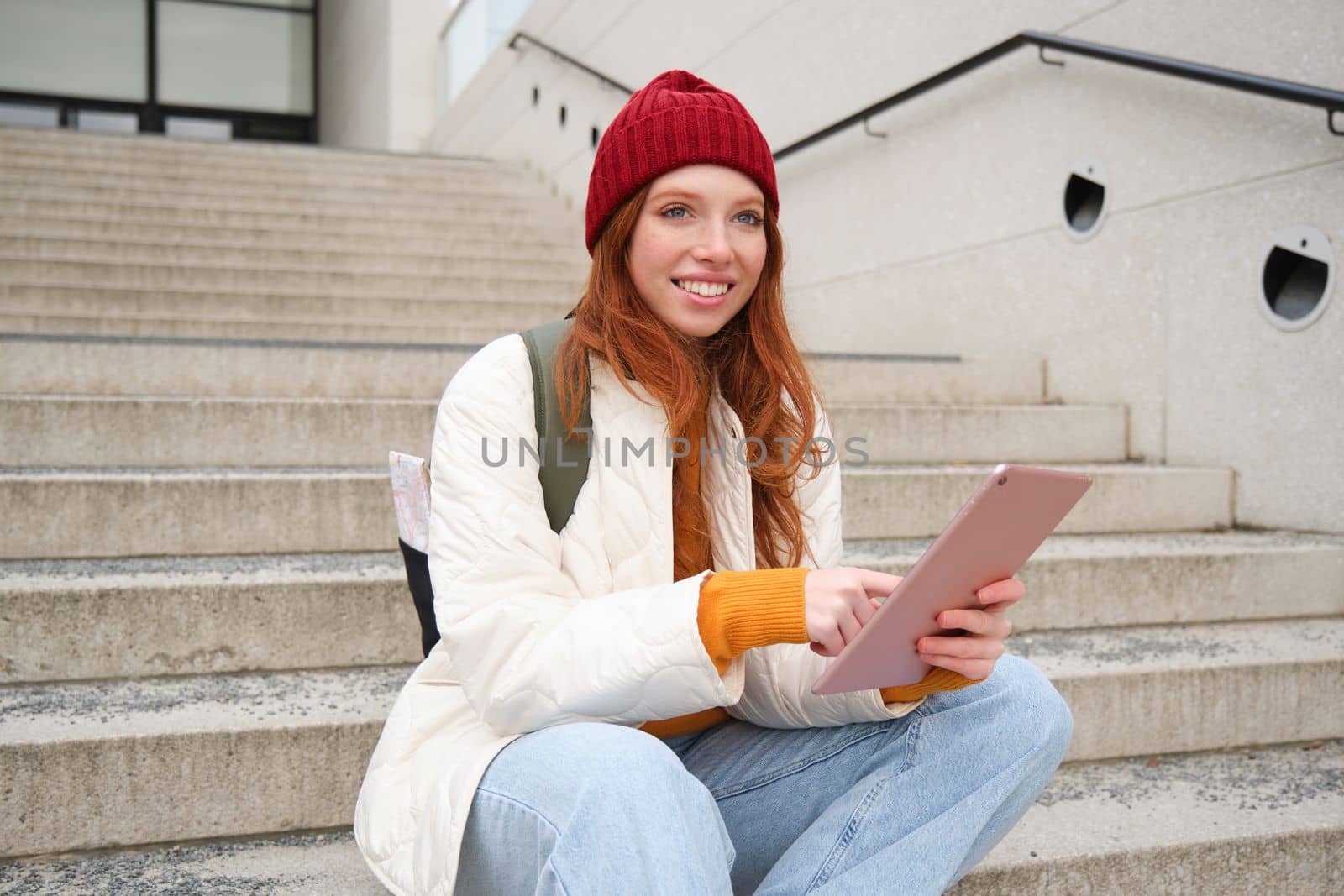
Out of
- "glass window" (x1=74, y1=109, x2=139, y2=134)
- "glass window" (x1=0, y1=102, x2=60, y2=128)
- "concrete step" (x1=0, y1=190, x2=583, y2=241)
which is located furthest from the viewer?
"glass window" (x1=74, y1=109, x2=139, y2=134)

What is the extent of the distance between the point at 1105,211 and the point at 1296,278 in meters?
0.68

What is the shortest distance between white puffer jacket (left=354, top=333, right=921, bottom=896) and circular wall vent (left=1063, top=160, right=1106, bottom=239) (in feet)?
8.15

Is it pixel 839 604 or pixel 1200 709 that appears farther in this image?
pixel 1200 709

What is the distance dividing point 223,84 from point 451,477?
14.7m

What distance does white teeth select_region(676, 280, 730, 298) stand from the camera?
144cm

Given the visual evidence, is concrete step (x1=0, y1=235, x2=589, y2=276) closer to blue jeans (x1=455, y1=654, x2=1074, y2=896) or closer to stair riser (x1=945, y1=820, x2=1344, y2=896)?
blue jeans (x1=455, y1=654, x2=1074, y2=896)

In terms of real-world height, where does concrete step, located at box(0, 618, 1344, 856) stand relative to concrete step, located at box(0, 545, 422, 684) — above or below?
below

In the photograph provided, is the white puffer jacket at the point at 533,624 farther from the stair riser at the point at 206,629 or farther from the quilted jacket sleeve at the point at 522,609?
the stair riser at the point at 206,629

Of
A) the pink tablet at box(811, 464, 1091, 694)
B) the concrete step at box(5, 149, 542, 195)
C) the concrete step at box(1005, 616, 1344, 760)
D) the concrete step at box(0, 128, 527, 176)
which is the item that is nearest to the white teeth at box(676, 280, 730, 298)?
the pink tablet at box(811, 464, 1091, 694)

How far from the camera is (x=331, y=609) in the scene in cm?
208

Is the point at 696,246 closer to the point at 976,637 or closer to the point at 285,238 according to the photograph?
the point at 976,637

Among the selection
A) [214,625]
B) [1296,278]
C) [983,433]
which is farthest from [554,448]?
[1296,278]

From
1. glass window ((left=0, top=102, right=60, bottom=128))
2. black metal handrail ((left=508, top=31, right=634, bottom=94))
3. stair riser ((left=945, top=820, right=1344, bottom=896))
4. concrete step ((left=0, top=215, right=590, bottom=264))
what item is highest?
glass window ((left=0, top=102, right=60, bottom=128))

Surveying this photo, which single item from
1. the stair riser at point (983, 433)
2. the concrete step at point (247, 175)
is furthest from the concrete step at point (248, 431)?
the concrete step at point (247, 175)
